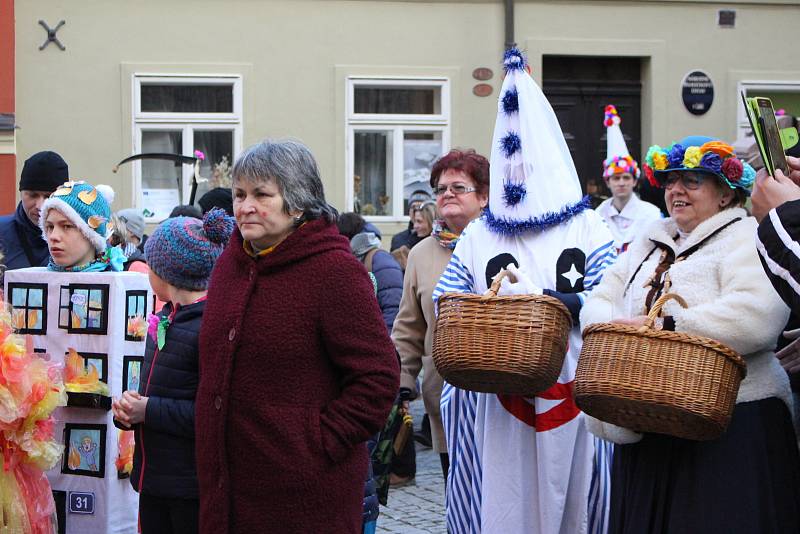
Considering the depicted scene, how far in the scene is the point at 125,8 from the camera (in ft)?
43.5

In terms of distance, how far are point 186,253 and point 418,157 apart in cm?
1036

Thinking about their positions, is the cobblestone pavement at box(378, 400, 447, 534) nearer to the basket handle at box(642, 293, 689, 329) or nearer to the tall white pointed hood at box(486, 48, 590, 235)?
the tall white pointed hood at box(486, 48, 590, 235)

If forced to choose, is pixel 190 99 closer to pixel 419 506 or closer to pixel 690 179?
pixel 419 506

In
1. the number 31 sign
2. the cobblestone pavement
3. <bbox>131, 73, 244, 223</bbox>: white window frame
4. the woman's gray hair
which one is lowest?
the cobblestone pavement

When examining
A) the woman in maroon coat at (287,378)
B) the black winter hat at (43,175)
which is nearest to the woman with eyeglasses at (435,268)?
the black winter hat at (43,175)

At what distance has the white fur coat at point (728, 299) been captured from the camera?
383 centimetres

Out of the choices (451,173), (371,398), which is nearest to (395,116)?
(451,173)

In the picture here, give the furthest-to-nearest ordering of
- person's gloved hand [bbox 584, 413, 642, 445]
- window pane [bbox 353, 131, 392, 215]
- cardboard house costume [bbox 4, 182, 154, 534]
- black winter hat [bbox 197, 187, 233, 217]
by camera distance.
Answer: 1. window pane [bbox 353, 131, 392, 215]
2. black winter hat [bbox 197, 187, 233, 217]
3. cardboard house costume [bbox 4, 182, 154, 534]
4. person's gloved hand [bbox 584, 413, 642, 445]

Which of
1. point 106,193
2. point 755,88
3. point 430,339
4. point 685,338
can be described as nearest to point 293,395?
point 685,338

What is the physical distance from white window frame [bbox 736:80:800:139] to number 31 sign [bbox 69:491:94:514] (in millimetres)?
11327

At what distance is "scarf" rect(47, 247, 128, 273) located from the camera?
5113mm

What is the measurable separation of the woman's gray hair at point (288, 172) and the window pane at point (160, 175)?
411 inches

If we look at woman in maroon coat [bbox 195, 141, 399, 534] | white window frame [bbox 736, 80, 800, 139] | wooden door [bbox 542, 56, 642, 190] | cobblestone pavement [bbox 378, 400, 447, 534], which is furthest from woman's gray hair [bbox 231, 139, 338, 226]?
white window frame [bbox 736, 80, 800, 139]

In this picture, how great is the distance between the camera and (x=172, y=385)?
→ 12.8ft
